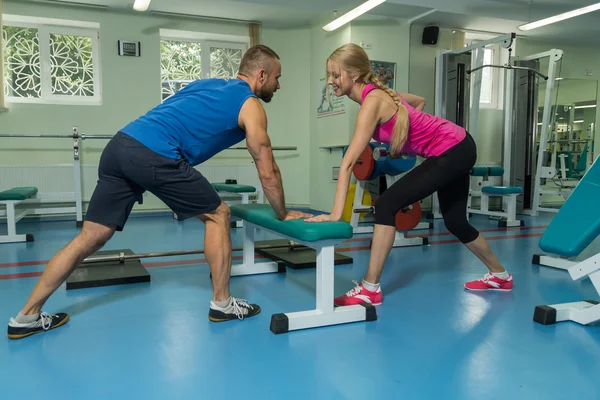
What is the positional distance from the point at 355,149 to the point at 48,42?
5312mm

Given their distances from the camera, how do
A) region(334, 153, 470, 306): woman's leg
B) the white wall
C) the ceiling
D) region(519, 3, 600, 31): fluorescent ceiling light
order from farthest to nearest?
the white wall → the ceiling → region(519, 3, 600, 31): fluorescent ceiling light → region(334, 153, 470, 306): woman's leg

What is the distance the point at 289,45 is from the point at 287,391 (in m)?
6.01

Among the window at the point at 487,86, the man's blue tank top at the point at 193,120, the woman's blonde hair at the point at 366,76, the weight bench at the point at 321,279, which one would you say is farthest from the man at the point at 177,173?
the window at the point at 487,86

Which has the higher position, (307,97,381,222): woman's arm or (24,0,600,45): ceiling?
(24,0,600,45): ceiling

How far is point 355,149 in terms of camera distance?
2141 millimetres

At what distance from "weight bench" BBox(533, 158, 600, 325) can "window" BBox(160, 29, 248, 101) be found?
17.4ft

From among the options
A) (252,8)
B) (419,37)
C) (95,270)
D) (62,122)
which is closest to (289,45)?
(252,8)

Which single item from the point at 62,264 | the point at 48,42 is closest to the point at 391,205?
the point at 62,264

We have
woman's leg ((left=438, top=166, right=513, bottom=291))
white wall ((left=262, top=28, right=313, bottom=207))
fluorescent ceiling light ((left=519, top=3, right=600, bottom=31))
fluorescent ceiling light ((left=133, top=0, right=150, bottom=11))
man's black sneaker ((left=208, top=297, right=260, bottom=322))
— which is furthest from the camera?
white wall ((left=262, top=28, right=313, bottom=207))

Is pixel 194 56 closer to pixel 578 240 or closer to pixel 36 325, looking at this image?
pixel 36 325

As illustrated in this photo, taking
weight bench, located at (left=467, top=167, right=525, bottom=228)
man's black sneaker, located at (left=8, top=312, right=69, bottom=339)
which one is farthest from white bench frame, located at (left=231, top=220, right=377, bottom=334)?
weight bench, located at (left=467, top=167, right=525, bottom=228)

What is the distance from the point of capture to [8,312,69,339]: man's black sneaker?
6.33ft

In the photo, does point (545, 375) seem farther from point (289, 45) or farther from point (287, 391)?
point (289, 45)

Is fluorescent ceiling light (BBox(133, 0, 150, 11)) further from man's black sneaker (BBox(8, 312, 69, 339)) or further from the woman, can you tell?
man's black sneaker (BBox(8, 312, 69, 339))
